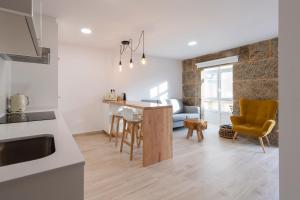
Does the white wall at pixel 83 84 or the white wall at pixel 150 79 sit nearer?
the white wall at pixel 83 84

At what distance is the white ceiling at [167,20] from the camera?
7.47ft

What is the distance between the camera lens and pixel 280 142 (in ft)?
2.77

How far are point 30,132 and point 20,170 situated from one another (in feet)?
2.42

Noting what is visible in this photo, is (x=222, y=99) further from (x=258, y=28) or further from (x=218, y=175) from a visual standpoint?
(x=218, y=175)

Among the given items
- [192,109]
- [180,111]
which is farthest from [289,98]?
[180,111]

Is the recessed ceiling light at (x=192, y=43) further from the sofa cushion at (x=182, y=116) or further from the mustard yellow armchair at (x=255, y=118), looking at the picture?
the sofa cushion at (x=182, y=116)

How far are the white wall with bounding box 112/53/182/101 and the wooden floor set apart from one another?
212 centimetres

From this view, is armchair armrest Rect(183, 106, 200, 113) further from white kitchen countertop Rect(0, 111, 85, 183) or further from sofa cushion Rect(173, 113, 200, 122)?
white kitchen countertop Rect(0, 111, 85, 183)

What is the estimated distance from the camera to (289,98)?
2.63 ft

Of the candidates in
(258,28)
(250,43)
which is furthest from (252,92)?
(258,28)

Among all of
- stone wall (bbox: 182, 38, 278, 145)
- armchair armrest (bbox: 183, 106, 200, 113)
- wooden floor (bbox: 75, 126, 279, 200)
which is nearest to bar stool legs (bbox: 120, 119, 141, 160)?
wooden floor (bbox: 75, 126, 279, 200)

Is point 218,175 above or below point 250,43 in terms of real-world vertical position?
below

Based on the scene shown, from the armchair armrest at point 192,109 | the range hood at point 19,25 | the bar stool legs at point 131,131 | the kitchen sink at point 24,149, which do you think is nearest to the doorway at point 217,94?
the armchair armrest at point 192,109

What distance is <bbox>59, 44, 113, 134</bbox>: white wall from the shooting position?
13.6 feet
